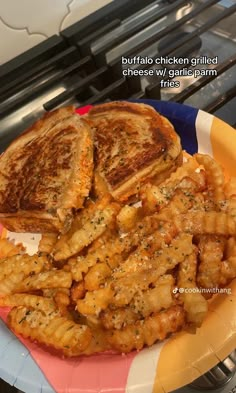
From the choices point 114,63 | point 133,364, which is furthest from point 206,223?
point 114,63

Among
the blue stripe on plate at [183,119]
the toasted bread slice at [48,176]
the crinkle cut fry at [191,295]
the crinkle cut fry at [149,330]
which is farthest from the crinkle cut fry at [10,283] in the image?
the blue stripe on plate at [183,119]

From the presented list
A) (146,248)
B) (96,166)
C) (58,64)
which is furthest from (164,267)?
A: (58,64)

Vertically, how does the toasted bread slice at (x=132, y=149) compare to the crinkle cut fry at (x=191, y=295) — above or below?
above

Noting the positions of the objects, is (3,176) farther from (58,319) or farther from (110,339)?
(110,339)

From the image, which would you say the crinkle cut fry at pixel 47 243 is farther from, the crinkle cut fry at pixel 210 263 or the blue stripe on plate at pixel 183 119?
the blue stripe on plate at pixel 183 119

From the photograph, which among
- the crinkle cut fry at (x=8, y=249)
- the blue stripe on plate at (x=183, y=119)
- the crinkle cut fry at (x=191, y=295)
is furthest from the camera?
the blue stripe on plate at (x=183, y=119)

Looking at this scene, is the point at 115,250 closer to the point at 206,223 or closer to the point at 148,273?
the point at 148,273
